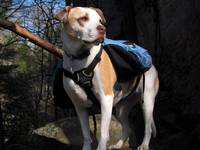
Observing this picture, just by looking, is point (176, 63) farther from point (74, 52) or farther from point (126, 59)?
point (74, 52)

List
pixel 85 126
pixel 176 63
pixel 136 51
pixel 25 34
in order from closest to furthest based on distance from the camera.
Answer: pixel 85 126 < pixel 136 51 < pixel 25 34 < pixel 176 63

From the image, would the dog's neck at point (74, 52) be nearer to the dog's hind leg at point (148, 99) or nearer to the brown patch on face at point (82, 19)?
the brown patch on face at point (82, 19)

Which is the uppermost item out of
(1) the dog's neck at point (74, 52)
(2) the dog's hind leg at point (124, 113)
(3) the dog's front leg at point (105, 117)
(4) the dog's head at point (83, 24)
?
(4) the dog's head at point (83, 24)

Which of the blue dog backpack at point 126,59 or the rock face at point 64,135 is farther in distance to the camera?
the rock face at point 64,135

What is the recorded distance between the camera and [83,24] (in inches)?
254

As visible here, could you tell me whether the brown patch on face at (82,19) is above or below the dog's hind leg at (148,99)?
above

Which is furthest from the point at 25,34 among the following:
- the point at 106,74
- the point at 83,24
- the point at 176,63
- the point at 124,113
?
the point at 176,63

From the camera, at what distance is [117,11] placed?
12.8 m

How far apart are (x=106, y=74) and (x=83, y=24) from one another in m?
0.69

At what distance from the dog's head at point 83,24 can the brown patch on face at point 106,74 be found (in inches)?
18.1

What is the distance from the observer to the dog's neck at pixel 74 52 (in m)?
6.64

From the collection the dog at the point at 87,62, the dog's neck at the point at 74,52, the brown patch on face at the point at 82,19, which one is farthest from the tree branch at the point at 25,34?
the brown patch on face at the point at 82,19

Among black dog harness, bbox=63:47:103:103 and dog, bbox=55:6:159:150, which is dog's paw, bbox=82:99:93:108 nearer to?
dog, bbox=55:6:159:150

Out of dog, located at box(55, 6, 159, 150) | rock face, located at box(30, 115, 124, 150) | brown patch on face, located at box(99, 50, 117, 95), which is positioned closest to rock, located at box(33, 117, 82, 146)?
rock face, located at box(30, 115, 124, 150)
